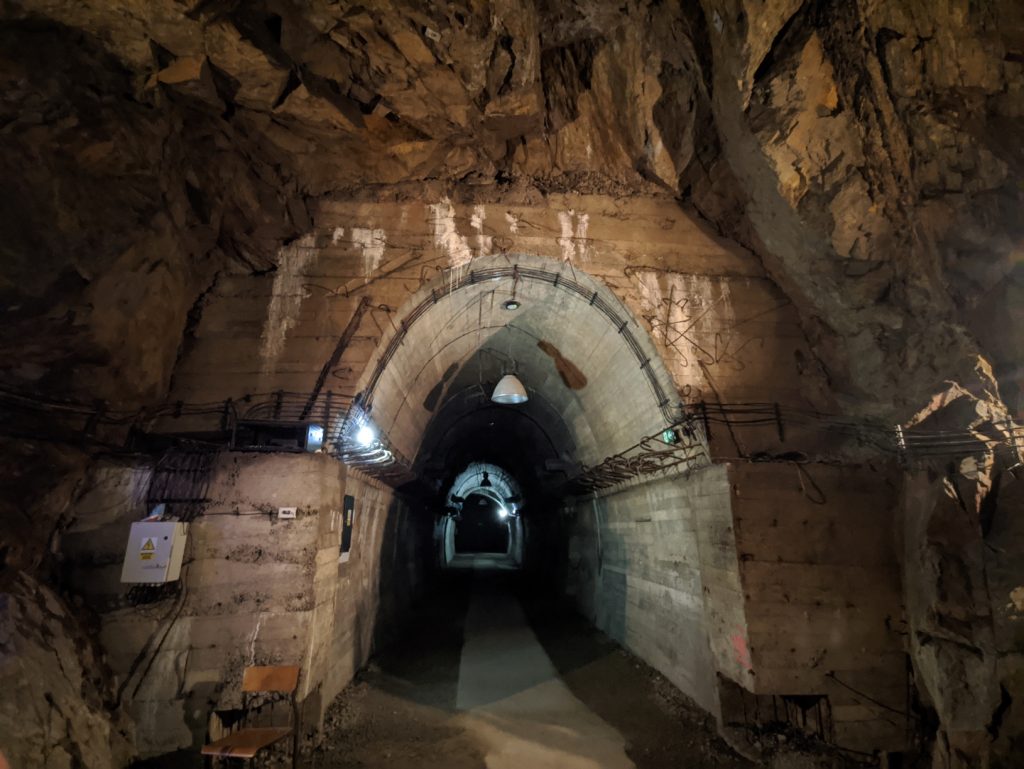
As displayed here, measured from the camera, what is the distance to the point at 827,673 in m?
6.00

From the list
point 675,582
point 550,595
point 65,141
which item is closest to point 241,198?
point 65,141

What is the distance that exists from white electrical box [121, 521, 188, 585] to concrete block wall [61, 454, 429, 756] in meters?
0.26

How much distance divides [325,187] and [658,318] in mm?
5406

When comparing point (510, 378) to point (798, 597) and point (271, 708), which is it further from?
point (271, 708)

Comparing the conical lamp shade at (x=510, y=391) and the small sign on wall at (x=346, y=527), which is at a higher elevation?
the conical lamp shade at (x=510, y=391)

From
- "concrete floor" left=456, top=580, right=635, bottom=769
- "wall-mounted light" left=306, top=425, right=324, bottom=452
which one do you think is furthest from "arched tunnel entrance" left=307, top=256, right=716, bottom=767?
"wall-mounted light" left=306, top=425, right=324, bottom=452

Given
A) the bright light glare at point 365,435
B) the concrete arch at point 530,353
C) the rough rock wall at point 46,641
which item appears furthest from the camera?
the concrete arch at point 530,353

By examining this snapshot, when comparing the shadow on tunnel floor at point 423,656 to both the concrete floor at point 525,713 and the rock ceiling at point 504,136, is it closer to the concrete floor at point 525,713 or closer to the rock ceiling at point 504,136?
the concrete floor at point 525,713

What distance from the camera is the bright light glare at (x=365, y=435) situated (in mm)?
7170

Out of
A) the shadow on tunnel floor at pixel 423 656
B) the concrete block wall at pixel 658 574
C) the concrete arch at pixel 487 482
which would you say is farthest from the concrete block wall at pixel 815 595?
the concrete arch at pixel 487 482

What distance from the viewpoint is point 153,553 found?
552cm

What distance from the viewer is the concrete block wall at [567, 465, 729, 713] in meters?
7.06

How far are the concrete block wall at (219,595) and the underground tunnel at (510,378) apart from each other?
0.04 metres

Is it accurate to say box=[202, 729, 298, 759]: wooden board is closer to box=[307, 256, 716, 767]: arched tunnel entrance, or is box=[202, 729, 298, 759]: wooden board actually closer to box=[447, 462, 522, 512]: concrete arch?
box=[307, 256, 716, 767]: arched tunnel entrance
